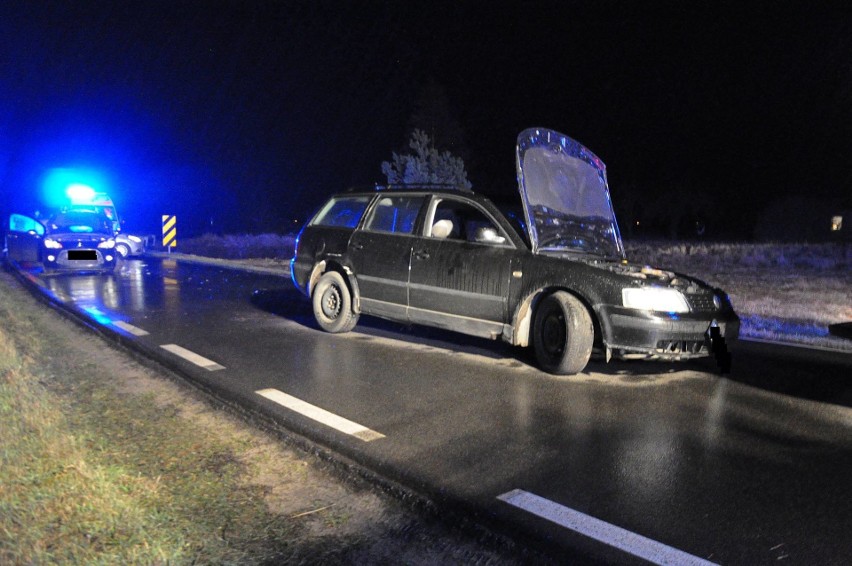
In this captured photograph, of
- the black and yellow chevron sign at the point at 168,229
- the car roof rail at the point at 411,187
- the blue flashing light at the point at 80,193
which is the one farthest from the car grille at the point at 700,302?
the black and yellow chevron sign at the point at 168,229

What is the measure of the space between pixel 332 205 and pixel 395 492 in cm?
529

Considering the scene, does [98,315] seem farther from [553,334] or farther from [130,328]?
[553,334]

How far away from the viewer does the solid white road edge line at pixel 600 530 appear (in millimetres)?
2670

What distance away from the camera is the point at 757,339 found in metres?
7.45

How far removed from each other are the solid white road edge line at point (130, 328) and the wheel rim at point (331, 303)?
6.82 ft

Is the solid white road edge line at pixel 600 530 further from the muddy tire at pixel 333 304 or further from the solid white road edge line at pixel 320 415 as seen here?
the muddy tire at pixel 333 304

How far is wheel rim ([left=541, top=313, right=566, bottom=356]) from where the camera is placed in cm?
566

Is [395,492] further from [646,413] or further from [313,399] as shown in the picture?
[646,413]

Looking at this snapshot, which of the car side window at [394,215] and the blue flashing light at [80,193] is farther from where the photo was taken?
the blue flashing light at [80,193]

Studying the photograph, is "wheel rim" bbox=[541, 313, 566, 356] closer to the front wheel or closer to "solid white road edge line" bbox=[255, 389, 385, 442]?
the front wheel

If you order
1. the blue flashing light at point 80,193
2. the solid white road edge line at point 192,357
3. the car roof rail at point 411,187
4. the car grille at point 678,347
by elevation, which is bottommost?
the solid white road edge line at point 192,357

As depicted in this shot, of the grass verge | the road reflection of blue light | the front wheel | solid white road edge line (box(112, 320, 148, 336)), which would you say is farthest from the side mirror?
the road reflection of blue light

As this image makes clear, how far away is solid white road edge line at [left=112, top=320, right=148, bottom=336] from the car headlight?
5.39 metres

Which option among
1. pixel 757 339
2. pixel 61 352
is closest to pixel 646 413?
pixel 757 339
